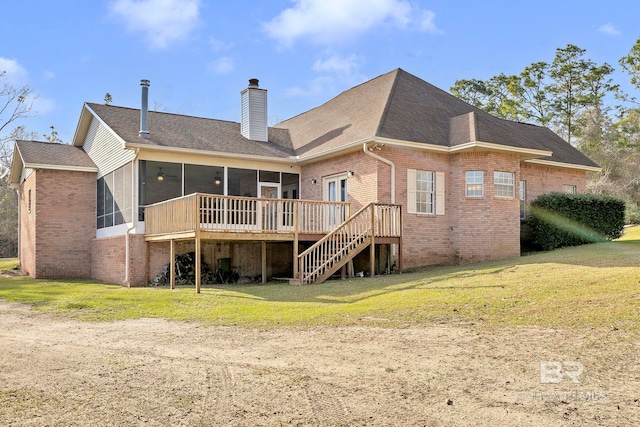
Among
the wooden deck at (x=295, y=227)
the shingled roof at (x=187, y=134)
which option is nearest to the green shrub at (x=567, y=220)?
the wooden deck at (x=295, y=227)

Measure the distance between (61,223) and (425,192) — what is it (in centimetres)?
1243

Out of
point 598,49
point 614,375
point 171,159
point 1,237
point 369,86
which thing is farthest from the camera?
point 598,49

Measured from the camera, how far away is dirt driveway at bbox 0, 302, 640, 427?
4.87 meters

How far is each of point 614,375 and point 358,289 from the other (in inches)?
289

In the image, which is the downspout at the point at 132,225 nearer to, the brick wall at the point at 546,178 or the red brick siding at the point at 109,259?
the red brick siding at the point at 109,259

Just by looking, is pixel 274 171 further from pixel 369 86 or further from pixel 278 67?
pixel 278 67

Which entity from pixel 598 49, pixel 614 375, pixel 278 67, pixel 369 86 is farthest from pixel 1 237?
pixel 598 49

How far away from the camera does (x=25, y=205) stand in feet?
74.6

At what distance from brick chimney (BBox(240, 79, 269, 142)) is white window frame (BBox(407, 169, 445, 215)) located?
20.2 feet

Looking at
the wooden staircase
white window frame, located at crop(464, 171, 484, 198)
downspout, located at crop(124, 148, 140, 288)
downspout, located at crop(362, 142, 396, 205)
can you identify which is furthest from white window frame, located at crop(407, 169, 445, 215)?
downspout, located at crop(124, 148, 140, 288)

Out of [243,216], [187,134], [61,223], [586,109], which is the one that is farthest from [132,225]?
[586,109]

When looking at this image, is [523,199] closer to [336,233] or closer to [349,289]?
[336,233]

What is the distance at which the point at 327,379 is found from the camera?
593 centimetres

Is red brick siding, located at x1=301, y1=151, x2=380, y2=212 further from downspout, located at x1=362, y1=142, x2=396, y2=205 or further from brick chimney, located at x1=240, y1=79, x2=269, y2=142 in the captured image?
brick chimney, located at x1=240, y1=79, x2=269, y2=142
